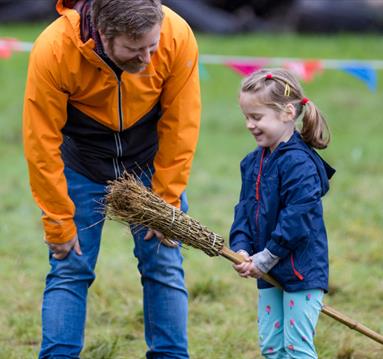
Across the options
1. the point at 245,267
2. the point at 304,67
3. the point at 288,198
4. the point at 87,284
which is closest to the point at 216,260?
the point at 87,284

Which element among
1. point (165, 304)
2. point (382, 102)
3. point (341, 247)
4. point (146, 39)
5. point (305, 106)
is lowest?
point (382, 102)

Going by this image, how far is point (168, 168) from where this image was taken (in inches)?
147

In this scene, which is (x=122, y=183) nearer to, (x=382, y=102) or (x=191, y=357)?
(x=191, y=357)

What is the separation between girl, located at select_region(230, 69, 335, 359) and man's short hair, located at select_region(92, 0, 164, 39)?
0.56 meters

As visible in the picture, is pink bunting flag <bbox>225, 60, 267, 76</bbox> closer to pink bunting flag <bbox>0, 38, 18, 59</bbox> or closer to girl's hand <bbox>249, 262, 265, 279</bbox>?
pink bunting flag <bbox>0, 38, 18, 59</bbox>

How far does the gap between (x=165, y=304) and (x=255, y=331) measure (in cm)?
96

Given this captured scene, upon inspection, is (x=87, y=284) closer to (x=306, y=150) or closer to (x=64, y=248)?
(x=64, y=248)

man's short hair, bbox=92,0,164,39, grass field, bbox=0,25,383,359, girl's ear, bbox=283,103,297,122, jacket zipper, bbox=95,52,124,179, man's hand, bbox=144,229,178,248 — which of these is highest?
man's short hair, bbox=92,0,164,39

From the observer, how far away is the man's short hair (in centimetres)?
314

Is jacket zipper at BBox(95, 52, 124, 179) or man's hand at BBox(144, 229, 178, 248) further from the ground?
jacket zipper at BBox(95, 52, 124, 179)

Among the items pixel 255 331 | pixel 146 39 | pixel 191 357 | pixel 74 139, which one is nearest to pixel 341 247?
pixel 255 331

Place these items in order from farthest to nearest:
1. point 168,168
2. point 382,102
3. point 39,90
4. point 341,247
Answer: point 382,102 < point 341,247 < point 168,168 < point 39,90

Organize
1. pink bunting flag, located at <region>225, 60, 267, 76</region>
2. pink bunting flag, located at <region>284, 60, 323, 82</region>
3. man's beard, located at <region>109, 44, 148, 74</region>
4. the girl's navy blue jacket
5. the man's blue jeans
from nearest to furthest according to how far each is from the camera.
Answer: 1. man's beard, located at <region>109, 44, 148, 74</region>
2. the girl's navy blue jacket
3. the man's blue jeans
4. pink bunting flag, located at <region>225, 60, 267, 76</region>
5. pink bunting flag, located at <region>284, 60, 323, 82</region>

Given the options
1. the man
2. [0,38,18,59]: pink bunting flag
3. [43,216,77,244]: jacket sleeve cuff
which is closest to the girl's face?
the man
